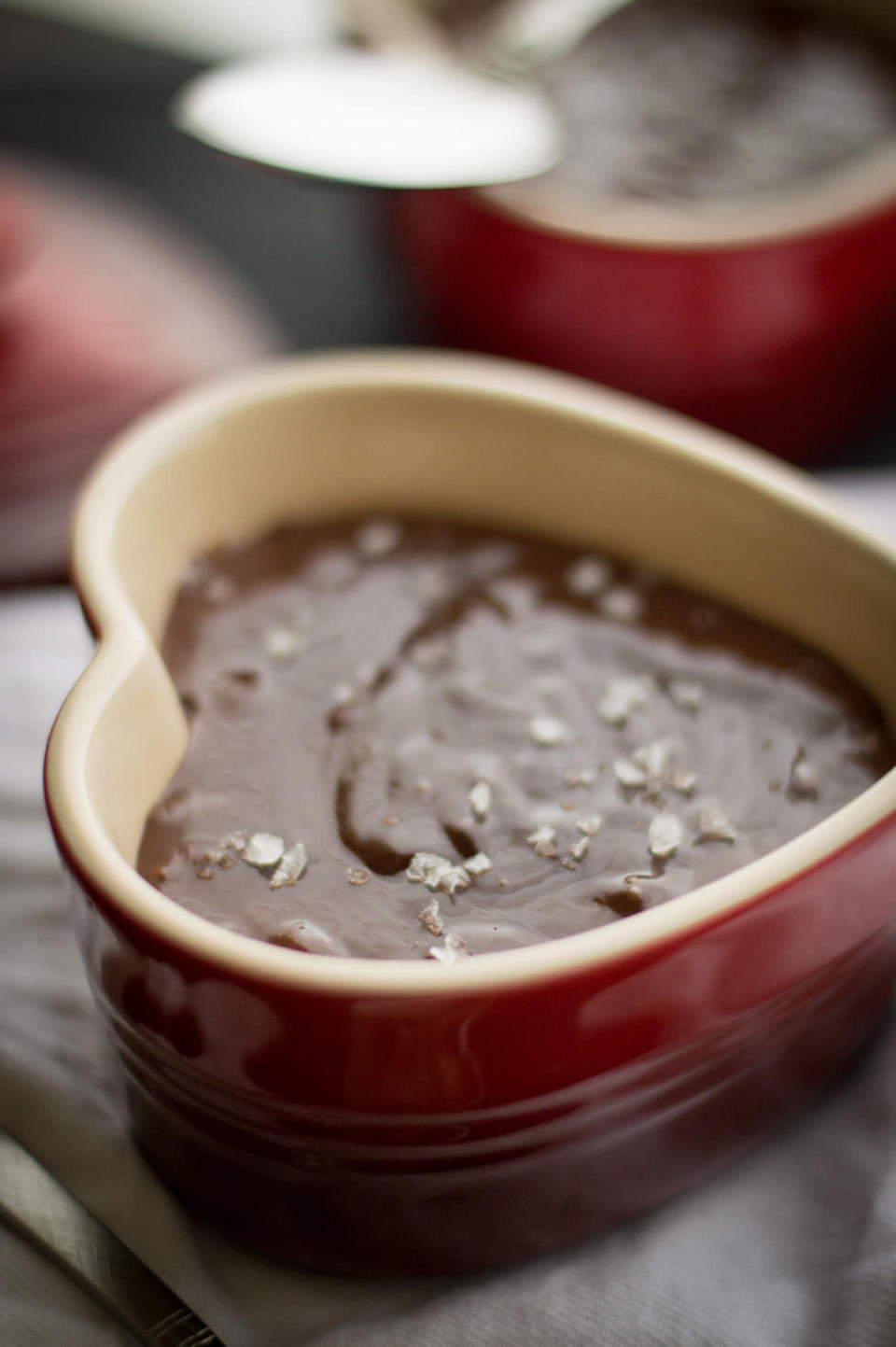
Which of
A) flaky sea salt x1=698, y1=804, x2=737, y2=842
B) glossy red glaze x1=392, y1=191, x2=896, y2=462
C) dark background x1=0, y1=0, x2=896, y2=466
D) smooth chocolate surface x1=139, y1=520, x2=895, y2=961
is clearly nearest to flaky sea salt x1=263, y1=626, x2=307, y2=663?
smooth chocolate surface x1=139, y1=520, x2=895, y2=961

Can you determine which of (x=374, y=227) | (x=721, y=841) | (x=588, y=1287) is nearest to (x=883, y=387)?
(x=374, y=227)

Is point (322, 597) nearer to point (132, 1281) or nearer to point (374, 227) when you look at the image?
point (132, 1281)

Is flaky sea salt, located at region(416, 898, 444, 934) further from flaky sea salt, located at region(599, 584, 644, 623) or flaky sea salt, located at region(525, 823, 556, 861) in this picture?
flaky sea salt, located at region(599, 584, 644, 623)

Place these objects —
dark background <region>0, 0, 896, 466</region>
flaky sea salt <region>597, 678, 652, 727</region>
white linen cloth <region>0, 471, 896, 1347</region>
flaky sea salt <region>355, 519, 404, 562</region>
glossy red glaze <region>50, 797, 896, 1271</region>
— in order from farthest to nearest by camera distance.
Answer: dark background <region>0, 0, 896, 466</region>
flaky sea salt <region>355, 519, 404, 562</region>
flaky sea salt <region>597, 678, 652, 727</region>
white linen cloth <region>0, 471, 896, 1347</region>
glossy red glaze <region>50, 797, 896, 1271</region>

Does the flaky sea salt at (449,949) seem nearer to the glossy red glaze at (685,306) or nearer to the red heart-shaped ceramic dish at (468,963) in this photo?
the red heart-shaped ceramic dish at (468,963)

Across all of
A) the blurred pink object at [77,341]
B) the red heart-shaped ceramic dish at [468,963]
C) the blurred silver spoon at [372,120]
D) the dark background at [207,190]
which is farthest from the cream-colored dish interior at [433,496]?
the dark background at [207,190]

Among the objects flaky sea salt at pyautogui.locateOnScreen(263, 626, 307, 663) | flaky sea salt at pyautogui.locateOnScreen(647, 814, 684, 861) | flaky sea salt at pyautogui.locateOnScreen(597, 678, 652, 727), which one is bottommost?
flaky sea salt at pyautogui.locateOnScreen(263, 626, 307, 663)
